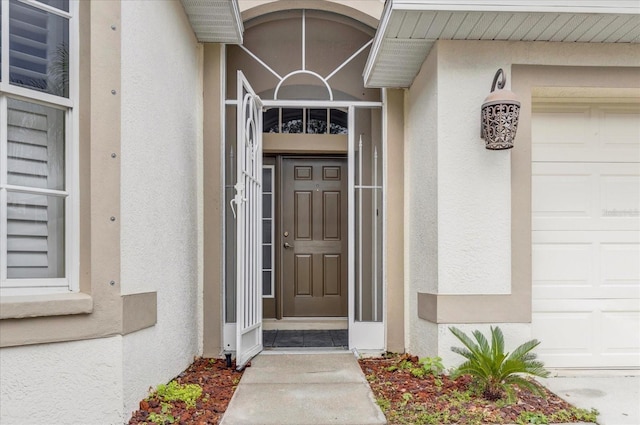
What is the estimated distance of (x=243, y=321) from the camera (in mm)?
3658

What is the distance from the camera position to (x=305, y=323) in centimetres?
543

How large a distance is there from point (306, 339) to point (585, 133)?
11.4 ft

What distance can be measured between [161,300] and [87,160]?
1.16 m

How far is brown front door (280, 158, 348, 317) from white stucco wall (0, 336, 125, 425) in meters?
3.17

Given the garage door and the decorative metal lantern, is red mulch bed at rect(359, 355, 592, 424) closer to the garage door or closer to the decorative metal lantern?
the garage door

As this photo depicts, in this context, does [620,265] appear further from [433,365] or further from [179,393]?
[179,393]

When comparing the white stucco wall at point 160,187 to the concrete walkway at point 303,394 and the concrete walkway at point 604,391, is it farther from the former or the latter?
the concrete walkway at point 604,391

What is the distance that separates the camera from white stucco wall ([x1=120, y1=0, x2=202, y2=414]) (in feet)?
8.68

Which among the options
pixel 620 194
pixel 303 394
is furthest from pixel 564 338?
pixel 303 394

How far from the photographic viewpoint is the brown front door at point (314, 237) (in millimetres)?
5543

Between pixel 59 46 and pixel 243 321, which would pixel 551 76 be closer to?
pixel 243 321

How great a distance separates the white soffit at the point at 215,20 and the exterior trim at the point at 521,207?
2.41 m

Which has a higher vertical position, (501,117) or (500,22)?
(500,22)

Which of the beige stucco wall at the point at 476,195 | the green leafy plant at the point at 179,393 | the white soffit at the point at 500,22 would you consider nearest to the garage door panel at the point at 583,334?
the beige stucco wall at the point at 476,195
